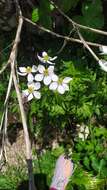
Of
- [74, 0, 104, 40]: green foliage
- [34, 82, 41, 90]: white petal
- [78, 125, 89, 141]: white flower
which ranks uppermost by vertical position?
[74, 0, 104, 40]: green foliage

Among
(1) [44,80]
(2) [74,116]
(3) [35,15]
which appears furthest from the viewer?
(3) [35,15]

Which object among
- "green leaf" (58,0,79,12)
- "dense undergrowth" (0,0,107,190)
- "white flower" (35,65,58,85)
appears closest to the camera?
"white flower" (35,65,58,85)

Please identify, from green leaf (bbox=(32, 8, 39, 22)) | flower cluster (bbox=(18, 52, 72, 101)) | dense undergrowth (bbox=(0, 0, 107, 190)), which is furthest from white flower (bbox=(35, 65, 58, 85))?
green leaf (bbox=(32, 8, 39, 22))

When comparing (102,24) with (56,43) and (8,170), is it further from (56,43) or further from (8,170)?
(8,170)

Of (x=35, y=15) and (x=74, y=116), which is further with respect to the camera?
(x=35, y=15)

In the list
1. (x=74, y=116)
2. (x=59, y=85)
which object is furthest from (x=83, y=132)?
(x=59, y=85)

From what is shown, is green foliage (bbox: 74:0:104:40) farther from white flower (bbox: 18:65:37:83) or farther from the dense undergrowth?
white flower (bbox: 18:65:37:83)

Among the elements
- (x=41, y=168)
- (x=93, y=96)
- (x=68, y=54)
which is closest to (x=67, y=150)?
(x=41, y=168)

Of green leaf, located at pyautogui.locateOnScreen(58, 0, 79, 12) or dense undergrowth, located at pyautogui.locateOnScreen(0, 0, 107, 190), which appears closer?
dense undergrowth, located at pyautogui.locateOnScreen(0, 0, 107, 190)

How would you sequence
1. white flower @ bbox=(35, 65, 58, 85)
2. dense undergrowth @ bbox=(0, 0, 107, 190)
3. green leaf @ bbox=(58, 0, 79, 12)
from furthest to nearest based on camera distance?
green leaf @ bbox=(58, 0, 79, 12)
dense undergrowth @ bbox=(0, 0, 107, 190)
white flower @ bbox=(35, 65, 58, 85)

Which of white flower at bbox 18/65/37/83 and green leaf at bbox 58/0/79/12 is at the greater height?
green leaf at bbox 58/0/79/12

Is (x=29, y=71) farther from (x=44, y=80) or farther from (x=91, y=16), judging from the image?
(x=91, y=16)
